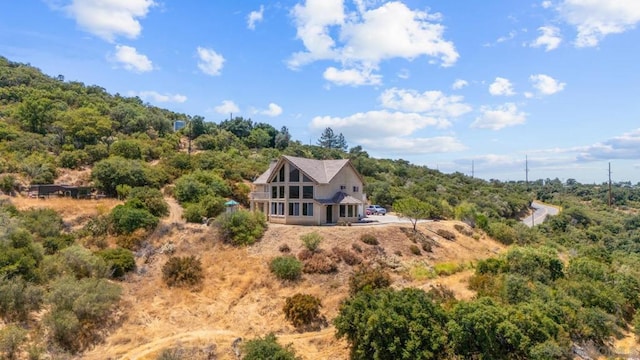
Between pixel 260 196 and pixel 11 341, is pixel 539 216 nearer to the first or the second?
pixel 260 196

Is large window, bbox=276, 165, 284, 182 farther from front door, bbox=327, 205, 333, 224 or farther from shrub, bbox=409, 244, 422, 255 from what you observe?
shrub, bbox=409, 244, 422, 255

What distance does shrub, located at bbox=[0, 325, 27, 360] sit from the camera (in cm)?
2077

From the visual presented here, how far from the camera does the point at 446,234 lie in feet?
140

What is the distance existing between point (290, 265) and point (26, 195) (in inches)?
1285

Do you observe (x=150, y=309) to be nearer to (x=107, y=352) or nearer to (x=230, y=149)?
(x=107, y=352)

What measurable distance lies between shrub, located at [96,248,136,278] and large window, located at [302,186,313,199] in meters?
17.1

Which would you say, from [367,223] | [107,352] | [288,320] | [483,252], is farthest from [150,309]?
[483,252]

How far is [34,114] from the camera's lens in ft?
214

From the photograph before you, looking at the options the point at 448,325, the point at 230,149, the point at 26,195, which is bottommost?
the point at 448,325

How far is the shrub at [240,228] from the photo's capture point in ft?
120

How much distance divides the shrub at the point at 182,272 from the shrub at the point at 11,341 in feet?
33.7

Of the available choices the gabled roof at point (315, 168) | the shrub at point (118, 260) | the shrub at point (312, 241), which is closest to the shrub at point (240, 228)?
the shrub at point (312, 241)

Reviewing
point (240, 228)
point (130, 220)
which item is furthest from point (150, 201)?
point (240, 228)

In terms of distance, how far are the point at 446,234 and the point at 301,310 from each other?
71.9 feet
